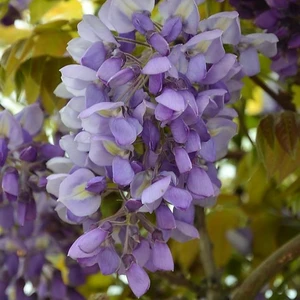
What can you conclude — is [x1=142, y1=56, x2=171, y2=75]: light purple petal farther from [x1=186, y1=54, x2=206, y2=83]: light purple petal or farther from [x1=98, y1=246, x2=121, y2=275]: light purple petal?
[x1=98, y1=246, x2=121, y2=275]: light purple petal

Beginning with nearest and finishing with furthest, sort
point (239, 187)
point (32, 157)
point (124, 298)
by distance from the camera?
point (32, 157) < point (124, 298) < point (239, 187)

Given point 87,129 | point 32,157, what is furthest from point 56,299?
point 87,129

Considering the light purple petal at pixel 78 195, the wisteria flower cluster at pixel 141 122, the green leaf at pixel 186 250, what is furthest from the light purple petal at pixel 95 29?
the green leaf at pixel 186 250

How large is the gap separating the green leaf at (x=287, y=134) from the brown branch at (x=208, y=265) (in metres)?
0.15

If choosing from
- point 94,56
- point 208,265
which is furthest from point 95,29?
point 208,265

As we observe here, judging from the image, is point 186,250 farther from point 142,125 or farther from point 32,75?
point 142,125

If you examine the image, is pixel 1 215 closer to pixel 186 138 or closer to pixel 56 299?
pixel 56 299

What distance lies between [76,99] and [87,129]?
0.04m

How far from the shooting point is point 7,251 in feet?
2.47

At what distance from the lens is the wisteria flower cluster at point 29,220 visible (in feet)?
2.06

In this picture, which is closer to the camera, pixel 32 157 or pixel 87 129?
pixel 87 129

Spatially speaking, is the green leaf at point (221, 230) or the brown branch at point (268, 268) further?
the green leaf at point (221, 230)

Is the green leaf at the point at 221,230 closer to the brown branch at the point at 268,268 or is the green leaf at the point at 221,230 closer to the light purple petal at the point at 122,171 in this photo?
the brown branch at the point at 268,268

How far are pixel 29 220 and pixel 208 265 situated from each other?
259 mm
